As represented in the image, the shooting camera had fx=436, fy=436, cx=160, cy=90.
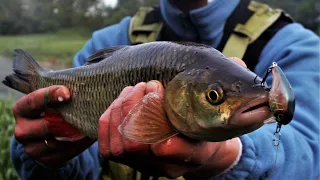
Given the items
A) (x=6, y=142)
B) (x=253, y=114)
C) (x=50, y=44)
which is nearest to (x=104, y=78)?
(x=253, y=114)

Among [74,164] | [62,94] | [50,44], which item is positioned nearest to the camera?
[62,94]

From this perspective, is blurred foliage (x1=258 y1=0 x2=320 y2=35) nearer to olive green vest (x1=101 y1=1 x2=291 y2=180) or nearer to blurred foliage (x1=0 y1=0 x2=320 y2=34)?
blurred foliage (x1=0 y1=0 x2=320 y2=34)

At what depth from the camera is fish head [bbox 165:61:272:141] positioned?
100cm

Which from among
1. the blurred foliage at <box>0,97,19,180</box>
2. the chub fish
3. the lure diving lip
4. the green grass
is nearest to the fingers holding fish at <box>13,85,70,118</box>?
the chub fish

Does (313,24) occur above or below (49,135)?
below

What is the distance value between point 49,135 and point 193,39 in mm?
1032

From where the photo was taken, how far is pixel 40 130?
1.76 m

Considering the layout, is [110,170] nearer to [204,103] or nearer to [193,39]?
[193,39]

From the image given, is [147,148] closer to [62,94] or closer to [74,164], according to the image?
[62,94]

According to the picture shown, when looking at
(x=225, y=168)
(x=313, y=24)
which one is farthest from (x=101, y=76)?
(x=313, y=24)

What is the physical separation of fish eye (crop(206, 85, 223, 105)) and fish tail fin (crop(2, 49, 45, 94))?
1056 millimetres

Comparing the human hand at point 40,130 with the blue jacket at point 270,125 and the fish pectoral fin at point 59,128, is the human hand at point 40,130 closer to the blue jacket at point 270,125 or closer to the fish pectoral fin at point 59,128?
the fish pectoral fin at point 59,128

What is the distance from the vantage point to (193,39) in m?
2.43

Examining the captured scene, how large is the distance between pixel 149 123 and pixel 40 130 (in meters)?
0.73
